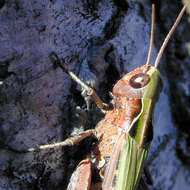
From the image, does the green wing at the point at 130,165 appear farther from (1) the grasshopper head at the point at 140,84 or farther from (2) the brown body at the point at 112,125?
(1) the grasshopper head at the point at 140,84

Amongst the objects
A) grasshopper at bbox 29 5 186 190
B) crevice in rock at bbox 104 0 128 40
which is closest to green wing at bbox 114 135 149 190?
grasshopper at bbox 29 5 186 190

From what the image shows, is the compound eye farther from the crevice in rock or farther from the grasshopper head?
the crevice in rock

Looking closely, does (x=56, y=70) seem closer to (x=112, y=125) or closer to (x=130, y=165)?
(x=112, y=125)

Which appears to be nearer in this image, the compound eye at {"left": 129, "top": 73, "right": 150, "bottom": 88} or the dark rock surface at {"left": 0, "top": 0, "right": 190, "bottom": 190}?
the dark rock surface at {"left": 0, "top": 0, "right": 190, "bottom": 190}

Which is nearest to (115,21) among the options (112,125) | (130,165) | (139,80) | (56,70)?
(139,80)

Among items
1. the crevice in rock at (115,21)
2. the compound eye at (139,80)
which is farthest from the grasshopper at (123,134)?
the crevice in rock at (115,21)
